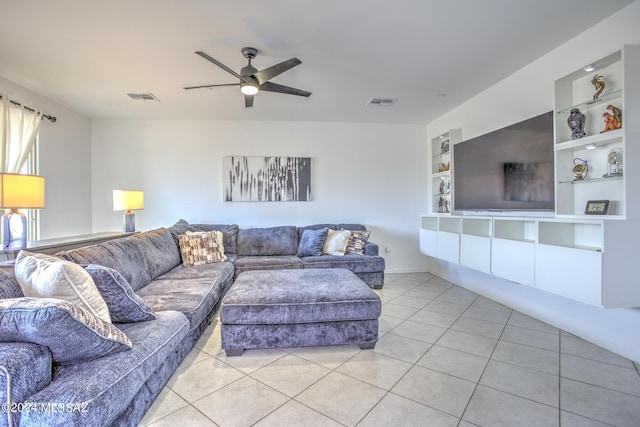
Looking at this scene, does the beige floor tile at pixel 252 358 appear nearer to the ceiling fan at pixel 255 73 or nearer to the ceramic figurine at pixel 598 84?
the ceiling fan at pixel 255 73

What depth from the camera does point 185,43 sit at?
2.45m

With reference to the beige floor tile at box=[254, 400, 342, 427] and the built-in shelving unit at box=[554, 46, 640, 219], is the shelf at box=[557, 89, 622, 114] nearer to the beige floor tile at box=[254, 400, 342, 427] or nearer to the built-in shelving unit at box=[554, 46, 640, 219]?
the built-in shelving unit at box=[554, 46, 640, 219]

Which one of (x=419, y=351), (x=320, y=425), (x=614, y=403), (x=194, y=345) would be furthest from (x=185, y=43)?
(x=614, y=403)

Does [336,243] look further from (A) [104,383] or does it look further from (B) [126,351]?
(A) [104,383]

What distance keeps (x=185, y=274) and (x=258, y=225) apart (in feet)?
5.99

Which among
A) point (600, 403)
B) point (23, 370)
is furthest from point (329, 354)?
point (23, 370)

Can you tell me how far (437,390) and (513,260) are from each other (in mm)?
1574

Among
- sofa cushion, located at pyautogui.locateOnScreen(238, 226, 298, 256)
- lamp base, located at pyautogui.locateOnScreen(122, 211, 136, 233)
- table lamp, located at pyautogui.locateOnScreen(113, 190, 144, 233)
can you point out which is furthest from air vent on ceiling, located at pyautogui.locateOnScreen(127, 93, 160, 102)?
sofa cushion, located at pyautogui.locateOnScreen(238, 226, 298, 256)

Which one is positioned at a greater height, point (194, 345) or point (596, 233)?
point (596, 233)

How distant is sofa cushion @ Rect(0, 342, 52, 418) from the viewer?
3.14 feet

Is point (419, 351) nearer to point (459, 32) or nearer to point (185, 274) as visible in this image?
point (185, 274)

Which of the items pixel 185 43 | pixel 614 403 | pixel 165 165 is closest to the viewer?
pixel 614 403

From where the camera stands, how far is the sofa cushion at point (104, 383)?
40.6 inches

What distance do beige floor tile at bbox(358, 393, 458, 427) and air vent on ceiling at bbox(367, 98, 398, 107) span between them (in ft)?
10.8
